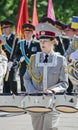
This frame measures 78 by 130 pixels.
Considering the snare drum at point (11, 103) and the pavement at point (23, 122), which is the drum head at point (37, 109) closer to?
the snare drum at point (11, 103)

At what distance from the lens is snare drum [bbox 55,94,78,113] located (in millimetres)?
5922

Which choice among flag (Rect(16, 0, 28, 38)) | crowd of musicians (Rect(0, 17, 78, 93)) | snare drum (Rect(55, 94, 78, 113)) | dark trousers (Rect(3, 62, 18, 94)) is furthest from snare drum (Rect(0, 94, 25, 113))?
dark trousers (Rect(3, 62, 18, 94))

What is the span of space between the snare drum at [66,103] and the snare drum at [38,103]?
0.23 ft

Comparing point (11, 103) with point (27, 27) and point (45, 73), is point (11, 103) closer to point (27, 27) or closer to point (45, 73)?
point (45, 73)

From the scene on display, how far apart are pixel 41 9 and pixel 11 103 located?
72.2ft

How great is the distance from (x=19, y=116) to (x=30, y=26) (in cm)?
307

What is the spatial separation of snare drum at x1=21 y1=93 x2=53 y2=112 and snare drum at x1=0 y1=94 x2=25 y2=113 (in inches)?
1.7

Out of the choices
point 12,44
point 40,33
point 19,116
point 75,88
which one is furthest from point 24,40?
point 40,33

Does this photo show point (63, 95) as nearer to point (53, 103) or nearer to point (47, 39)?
point (53, 103)

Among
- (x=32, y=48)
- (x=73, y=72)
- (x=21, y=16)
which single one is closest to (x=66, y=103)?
(x=73, y=72)

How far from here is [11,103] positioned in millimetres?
5934

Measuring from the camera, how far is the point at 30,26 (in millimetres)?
12477

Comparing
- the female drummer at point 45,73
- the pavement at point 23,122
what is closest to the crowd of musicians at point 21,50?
the pavement at point 23,122

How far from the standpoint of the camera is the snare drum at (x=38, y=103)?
592 centimetres
